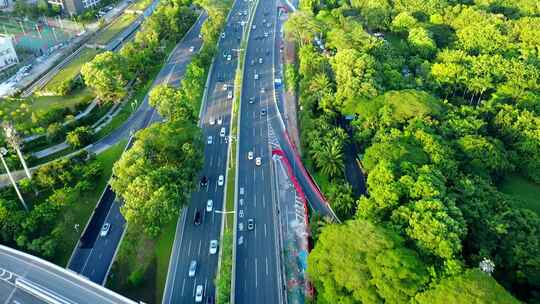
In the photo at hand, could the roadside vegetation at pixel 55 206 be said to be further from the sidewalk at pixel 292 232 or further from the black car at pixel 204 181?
the sidewalk at pixel 292 232

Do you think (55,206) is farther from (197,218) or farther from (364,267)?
(364,267)

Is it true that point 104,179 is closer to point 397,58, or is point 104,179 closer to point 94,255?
point 94,255

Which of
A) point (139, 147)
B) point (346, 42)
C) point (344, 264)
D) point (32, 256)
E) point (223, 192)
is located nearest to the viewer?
point (344, 264)

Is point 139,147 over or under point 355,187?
over

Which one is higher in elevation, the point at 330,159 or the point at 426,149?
the point at 426,149

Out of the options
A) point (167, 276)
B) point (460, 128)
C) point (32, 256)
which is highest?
point (460, 128)

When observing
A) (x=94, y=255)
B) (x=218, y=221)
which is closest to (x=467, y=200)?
(x=218, y=221)

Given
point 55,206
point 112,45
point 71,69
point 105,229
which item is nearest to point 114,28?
point 112,45
